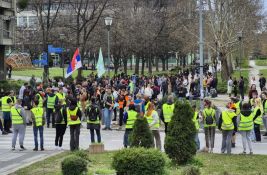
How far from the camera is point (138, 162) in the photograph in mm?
12000

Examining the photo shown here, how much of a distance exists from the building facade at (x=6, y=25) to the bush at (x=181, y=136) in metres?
36.5

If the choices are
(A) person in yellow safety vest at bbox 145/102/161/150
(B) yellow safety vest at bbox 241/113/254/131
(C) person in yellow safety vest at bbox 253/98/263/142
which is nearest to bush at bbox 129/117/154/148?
(A) person in yellow safety vest at bbox 145/102/161/150

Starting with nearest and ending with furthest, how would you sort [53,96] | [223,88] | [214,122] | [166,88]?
1. [214,122]
2. [53,96]
3. [166,88]
4. [223,88]

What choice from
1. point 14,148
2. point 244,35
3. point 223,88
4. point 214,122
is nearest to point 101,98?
point 14,148

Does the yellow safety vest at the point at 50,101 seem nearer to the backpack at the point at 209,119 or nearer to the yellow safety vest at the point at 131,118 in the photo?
the yellow safety vest at the point at 131,118

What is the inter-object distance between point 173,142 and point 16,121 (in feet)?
23.4

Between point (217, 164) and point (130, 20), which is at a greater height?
point (130, 20)

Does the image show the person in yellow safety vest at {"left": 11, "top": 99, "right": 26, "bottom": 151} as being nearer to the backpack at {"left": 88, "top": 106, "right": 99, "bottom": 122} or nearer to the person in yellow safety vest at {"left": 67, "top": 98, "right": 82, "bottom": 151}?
the person in yellow safety vest at {"left": 67, "top": 98, "right": 82, "bottom": 151}

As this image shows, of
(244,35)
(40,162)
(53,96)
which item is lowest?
(40,162)

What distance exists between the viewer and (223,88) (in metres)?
44.8

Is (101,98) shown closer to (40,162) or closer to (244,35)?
(40,162)

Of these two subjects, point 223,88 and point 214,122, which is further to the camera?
point 223,88

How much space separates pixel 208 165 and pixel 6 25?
39.4 meters

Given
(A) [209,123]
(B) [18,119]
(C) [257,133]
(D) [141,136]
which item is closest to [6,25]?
(B) [18,119]
